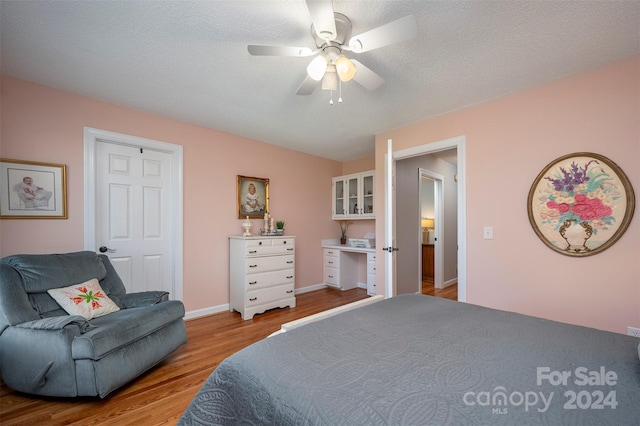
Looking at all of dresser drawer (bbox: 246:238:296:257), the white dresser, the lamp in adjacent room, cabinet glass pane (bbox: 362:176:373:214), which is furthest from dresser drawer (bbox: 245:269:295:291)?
the lamp in adjacent room

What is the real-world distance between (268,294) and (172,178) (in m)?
1.90

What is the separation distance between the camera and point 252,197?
3977 millimetres

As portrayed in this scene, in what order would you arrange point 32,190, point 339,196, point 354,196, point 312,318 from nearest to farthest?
point 312,318 → point 32,190 → point 354,196 → point 339,196

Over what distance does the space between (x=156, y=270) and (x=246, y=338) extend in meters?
1.38

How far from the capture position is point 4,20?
1639 millimetres

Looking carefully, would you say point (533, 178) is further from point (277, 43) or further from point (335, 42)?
point (277, 43)

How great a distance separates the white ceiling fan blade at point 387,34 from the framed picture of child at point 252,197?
2.72m

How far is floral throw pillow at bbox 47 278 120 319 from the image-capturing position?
6.65 ft

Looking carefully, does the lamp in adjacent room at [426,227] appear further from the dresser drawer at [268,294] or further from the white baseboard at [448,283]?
the dresser drawer at [268,294]

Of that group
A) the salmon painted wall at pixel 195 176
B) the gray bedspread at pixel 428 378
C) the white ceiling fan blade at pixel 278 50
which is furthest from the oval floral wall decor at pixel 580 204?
the salmon painted wall at pixel 195 176

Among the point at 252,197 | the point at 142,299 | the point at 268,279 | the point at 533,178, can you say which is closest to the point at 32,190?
the point at 142,299

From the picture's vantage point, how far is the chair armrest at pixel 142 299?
2365 millimetres

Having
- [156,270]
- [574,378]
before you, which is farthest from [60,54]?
[574,378]

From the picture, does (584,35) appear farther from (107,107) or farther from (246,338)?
(107,107)
